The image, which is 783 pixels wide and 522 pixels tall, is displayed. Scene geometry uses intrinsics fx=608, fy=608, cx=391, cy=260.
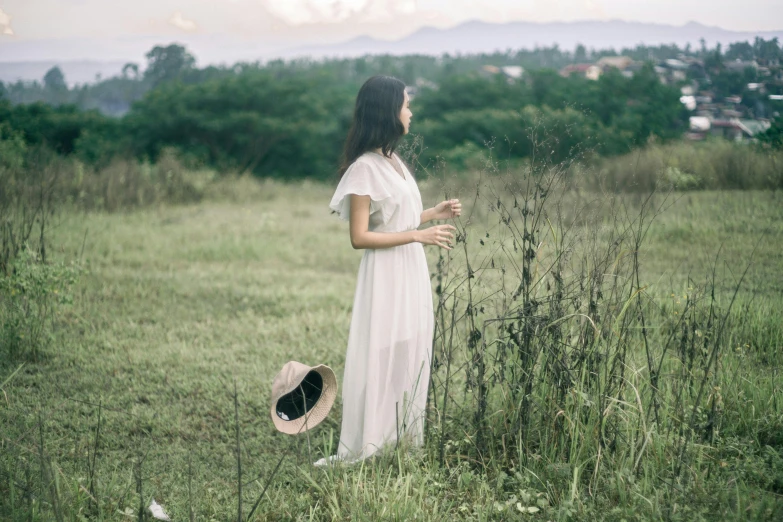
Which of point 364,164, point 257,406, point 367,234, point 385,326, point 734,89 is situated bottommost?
point 257,406

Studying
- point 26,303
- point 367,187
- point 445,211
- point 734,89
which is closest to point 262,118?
point 26,303

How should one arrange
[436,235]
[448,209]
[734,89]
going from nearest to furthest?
[436,235], [448,209], [734,89]

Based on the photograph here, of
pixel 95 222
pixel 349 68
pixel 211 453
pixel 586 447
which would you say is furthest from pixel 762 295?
pixel 349 68

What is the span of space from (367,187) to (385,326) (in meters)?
0.73

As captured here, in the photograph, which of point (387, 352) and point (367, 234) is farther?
point (387, 352)

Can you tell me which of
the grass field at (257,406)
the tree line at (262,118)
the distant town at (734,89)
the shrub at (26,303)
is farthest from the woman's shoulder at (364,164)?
the tree line at (262,118)

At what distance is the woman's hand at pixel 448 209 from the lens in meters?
3.14

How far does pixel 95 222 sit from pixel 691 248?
8.60 metres

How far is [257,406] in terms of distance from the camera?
419 centimetres

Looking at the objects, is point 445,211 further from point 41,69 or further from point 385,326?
point 41,69

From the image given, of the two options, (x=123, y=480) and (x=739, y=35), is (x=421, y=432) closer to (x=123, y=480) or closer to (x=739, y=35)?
(x=123, y=480)

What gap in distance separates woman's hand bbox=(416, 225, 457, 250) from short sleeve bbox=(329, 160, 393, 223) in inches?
9.0

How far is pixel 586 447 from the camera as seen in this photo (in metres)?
2.94

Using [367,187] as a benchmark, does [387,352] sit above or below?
below
